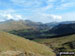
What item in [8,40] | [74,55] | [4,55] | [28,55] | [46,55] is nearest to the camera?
[4,55]

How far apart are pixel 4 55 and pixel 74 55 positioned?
37.6 meters

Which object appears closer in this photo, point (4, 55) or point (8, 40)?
point (4, 55)

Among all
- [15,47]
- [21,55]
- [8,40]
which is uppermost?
[8,40]

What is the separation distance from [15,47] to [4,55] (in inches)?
993

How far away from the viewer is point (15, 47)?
316ft

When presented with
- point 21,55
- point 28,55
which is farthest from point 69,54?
point 21,55

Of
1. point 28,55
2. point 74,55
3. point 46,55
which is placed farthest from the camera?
point 46,55

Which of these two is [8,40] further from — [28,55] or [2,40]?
[28,55]

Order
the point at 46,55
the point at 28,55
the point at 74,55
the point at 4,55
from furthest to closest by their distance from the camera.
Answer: the point at 46,55
the point at 74,55
the point at 28,55
the point at 4,55

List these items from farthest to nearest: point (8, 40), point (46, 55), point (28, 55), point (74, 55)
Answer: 1. point (8, 40)
2. point (46, 55)
3. point (74, 55)
4. point (28, 55)

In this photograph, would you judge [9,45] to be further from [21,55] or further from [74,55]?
[74,55]

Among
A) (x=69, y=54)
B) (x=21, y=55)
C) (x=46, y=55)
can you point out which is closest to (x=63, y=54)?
(x=69, y=54)

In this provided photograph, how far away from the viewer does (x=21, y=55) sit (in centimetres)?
7188

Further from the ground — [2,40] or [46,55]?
[2,40]
